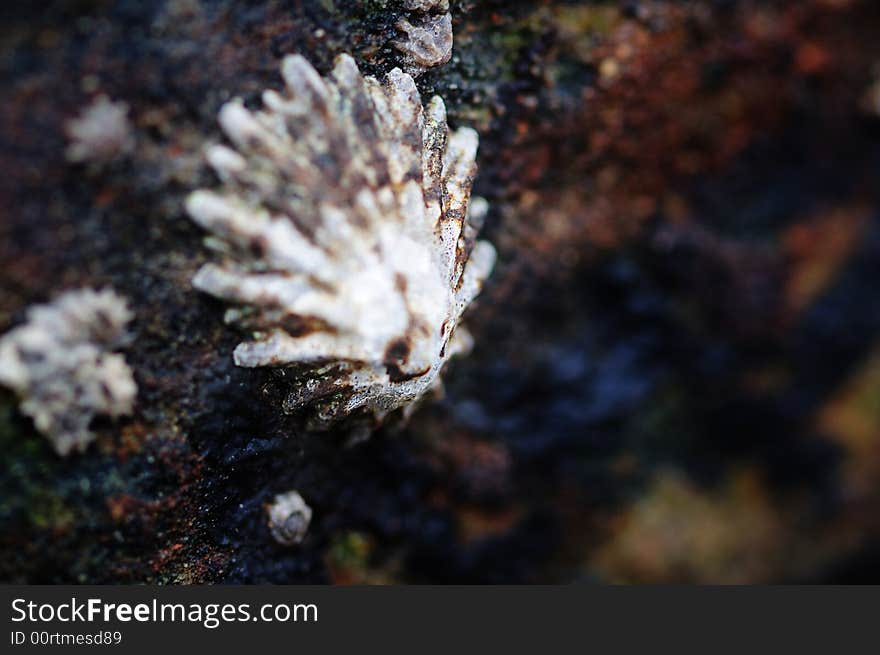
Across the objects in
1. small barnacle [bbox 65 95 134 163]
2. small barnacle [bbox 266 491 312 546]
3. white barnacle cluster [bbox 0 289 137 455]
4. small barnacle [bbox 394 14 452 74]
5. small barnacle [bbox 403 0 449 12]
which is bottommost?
small barnacle [bbox 266 491 312 546]

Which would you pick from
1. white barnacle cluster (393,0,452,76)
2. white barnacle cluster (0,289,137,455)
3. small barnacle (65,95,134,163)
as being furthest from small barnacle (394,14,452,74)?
white barnacle cluster (0,289,137,455)

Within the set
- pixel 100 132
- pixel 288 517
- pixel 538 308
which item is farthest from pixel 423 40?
pixel 288 517

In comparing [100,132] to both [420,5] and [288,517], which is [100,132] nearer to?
[420,5]

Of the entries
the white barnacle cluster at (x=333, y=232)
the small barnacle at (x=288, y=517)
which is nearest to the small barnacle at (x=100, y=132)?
the white barnacle cluster at (x=333, y=232)

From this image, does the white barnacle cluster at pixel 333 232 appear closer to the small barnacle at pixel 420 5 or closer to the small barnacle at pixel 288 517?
the small barnacle at pixel 420 5

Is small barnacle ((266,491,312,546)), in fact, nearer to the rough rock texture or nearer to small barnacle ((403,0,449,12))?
the rough rock texture

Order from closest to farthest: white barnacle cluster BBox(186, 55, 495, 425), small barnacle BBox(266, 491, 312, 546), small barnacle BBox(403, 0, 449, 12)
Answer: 1. white barnacle cluster BBox(186, 55, 495, 425)
2. small barnacle BBox(403, 0, 449, 12)
3. small barnacle BBox(266, 491, 312, 546)
